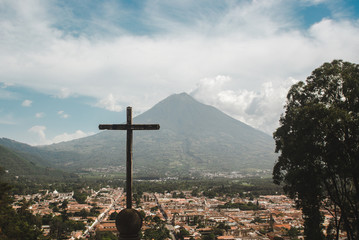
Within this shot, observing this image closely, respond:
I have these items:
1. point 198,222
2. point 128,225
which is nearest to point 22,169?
point 198,222

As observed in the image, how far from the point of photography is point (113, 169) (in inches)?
6161

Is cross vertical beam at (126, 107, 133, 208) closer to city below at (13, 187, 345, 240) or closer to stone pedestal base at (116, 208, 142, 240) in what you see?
stone pedestal base at (116, 208, 142, 240)

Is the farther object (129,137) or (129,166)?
(129,137)

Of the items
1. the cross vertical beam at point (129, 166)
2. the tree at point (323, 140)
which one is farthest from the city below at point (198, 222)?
the cross vertical beam at point (129, 166)

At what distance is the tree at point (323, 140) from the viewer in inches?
303

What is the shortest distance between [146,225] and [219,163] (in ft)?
446

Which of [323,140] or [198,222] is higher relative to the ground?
[323,140]

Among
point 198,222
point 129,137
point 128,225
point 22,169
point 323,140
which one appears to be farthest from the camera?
point 22,169

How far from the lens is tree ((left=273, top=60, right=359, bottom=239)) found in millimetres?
7707

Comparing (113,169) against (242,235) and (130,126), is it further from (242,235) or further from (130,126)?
(130,126)

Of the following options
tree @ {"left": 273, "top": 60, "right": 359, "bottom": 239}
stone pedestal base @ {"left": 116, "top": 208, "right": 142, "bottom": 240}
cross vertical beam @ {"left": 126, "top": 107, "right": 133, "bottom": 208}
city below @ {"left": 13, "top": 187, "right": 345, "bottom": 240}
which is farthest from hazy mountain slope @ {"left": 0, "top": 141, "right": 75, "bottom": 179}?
stone pedestal base @ {"left": 116, "top": 208, "right": 142, "bottom": 240}

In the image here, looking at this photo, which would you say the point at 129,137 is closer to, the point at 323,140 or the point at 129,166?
the point at 129,166

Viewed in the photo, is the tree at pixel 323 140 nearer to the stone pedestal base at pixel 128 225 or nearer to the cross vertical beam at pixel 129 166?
the cross vertical beam at pixel 129 166

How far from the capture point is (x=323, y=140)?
→ 8.02m
